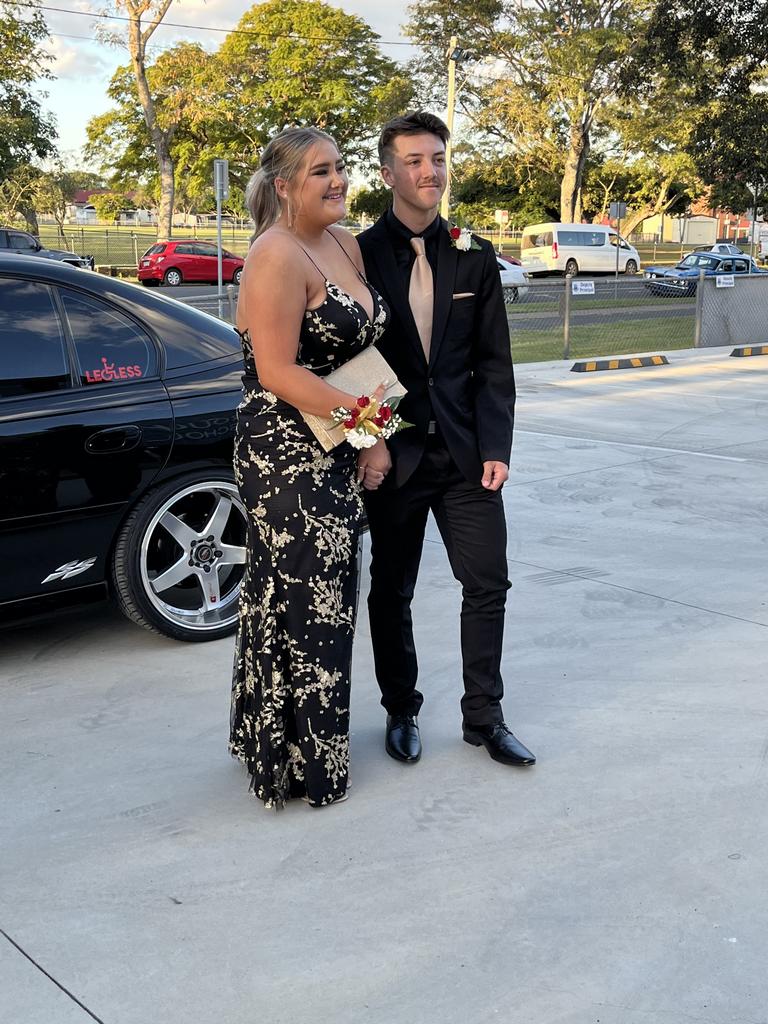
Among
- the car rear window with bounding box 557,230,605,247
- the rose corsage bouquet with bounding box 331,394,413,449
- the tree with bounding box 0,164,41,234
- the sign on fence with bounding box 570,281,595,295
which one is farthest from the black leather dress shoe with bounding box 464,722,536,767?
the car rear window with bounding box 557,230,605,247

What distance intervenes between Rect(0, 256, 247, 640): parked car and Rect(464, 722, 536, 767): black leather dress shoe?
1.39 metres

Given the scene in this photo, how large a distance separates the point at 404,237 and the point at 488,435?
63 centimetres

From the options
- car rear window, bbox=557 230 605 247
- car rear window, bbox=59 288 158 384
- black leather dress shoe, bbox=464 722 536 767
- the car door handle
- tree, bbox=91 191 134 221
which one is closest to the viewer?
black leather dress shoe, bbox=464 722 536 767

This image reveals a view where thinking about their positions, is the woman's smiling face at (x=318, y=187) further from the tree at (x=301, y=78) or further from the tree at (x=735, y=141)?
the tree at (x=301, y=78)

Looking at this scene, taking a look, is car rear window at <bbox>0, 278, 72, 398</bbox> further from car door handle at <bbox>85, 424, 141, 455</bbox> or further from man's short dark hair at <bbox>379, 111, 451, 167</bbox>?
man's short dark hair at <bbox>379, 111, 451, 167</bbox>

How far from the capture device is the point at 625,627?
190 inches

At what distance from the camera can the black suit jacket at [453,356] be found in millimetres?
3305

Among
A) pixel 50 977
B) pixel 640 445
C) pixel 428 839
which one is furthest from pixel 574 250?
pixel 50 977

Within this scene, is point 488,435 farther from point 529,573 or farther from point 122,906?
point 529,573

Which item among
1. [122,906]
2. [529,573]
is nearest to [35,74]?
[529,573]

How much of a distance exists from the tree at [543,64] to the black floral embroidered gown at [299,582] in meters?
42.5

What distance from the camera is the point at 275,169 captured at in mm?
3006

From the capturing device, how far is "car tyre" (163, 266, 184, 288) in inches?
1321

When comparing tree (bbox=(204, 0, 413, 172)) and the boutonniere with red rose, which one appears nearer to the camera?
the boutonniere with red rose
